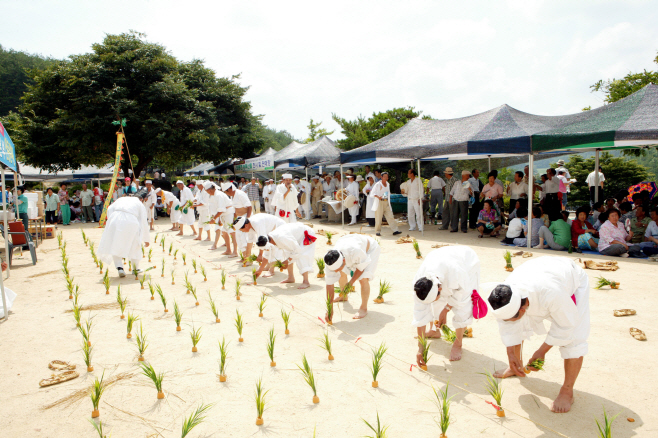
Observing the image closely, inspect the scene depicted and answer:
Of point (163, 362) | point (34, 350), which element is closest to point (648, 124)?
point (163, 362)

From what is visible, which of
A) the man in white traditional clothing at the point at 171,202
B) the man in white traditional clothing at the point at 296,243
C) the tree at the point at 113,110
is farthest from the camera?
the tree at the point at 113,110

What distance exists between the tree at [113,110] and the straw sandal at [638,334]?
19680 millimetres

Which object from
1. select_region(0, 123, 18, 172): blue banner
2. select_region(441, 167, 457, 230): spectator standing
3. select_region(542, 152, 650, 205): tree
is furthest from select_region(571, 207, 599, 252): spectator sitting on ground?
select_region(542, 152, 650, 205): tree

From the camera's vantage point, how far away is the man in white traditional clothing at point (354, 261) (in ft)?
16.4

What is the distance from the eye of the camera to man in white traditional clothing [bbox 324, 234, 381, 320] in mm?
4996

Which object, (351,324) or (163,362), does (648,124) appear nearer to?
(351,324)

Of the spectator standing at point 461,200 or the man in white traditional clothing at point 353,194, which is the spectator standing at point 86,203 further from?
the spectator standing at point 461,200

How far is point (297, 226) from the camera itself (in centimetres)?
668

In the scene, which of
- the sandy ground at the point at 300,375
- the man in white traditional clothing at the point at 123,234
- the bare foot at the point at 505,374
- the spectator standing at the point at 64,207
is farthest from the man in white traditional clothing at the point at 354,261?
the spectator standing at the point at 64,207

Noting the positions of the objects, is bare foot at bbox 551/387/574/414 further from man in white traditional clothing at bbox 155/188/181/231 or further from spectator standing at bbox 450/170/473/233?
man in white traditional clothing at bbox 155/188/181/231

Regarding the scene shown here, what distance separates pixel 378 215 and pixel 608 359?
8.69m

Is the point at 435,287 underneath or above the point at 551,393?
above

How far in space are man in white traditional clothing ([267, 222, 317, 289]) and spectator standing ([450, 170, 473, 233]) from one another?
6648 mm

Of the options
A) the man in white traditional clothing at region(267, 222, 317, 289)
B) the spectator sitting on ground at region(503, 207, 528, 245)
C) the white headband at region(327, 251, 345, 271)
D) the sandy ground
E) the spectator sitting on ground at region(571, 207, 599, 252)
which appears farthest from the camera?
the spectator sitting on ground at region(503, 207, 528, 245)
